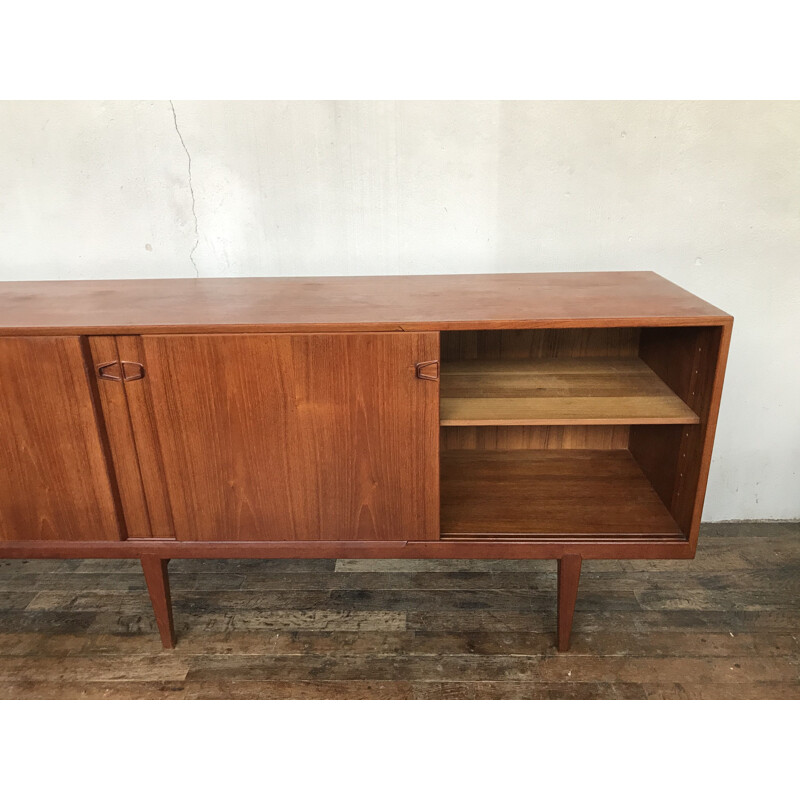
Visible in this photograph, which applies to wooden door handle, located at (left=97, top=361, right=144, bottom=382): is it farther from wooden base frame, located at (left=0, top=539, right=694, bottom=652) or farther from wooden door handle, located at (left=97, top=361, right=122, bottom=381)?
wooden base frame, located at (left=0, top=539, right=694, bottom=652)

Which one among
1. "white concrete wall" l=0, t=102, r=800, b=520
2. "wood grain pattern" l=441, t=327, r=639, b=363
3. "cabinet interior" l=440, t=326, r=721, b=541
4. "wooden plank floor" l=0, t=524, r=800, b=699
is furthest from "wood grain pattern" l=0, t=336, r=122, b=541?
"wood grain pattern" l=441, t=327, r=639, b=363

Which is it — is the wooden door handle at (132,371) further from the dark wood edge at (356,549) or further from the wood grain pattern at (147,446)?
the dark wood edge at (356,549)

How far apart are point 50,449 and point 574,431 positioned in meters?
1.34

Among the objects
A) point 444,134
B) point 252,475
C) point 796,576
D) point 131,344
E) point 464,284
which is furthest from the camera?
point 796,576

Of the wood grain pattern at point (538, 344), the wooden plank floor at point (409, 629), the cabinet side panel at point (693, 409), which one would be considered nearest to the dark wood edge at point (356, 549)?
the cabinet side panel at point (693, 409)

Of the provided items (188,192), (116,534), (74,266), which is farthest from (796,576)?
(74,266)

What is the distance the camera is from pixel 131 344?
1.33 metres

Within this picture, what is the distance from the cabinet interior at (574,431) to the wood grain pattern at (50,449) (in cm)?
79

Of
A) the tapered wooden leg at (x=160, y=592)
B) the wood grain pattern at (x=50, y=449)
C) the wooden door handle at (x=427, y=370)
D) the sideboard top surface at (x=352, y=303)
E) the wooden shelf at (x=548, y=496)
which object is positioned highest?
the sideboard top surface at (x=352, y=303)

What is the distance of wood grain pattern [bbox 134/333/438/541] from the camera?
1319 mm

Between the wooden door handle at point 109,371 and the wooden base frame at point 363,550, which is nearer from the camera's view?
the wooden door handle at point 109,371

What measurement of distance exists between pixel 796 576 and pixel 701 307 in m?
1.03

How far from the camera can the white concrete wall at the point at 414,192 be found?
1730 millimetres

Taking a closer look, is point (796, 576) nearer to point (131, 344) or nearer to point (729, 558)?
point (729, 558)
